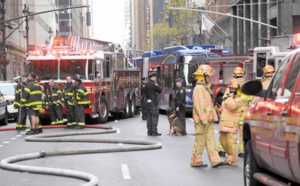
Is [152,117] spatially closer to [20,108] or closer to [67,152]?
[20,108]

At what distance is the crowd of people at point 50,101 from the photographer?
22031 millimetres

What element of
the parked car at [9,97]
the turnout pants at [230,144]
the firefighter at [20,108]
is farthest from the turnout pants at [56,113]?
the turnout pants at [230,144]

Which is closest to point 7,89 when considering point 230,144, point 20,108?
point 20,108

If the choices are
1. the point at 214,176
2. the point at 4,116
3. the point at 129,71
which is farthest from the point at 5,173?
the point at 129,71

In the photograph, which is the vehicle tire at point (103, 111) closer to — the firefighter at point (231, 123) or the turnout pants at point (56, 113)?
the turnout pants at point (56, 113)

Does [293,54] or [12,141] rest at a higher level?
[293,54]

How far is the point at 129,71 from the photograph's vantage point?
32.5m

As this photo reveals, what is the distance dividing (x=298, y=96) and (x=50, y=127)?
18.4 m

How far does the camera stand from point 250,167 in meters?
9.04

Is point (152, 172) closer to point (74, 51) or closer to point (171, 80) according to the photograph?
point (74, 51)

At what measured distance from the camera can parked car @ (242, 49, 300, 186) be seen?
7117 millimetres

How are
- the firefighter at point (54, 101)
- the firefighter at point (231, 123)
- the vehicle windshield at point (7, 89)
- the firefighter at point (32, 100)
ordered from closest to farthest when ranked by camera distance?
the firefighter at point (231, 123) < the firefighter at point (32, 100) < the firefighter at point (54, 101) < the vehicle windshield at point (7, 89)

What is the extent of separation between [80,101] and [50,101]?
173 cm

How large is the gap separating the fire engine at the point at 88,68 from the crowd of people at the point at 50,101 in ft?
1.56
